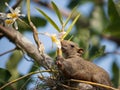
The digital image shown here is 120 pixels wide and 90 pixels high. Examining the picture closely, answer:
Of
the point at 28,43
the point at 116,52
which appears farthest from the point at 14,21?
the point at 116,52

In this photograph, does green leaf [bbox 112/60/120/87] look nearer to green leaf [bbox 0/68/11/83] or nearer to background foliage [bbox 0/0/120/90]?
background foliage [bbox 0/0/120/90]

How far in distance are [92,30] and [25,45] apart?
154 centimetres

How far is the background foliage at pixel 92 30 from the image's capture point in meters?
2.61

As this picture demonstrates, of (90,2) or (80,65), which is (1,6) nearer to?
(80,65)

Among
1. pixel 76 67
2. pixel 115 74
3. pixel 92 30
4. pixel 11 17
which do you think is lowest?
pixel 115 74

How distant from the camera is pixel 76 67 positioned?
1940mm

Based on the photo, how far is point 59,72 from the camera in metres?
1.97

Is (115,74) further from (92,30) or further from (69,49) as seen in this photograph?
(69,49)

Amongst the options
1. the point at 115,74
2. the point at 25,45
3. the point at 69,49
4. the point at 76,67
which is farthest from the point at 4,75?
the point at 115,74

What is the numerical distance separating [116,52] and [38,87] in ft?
3.25

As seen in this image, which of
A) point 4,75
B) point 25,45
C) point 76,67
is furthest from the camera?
point 4,75

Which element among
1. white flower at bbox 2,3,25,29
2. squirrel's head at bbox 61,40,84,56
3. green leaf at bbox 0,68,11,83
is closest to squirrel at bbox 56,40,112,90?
squirrel's head at bbox 61,40,84,56

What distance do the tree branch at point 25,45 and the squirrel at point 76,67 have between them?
0.32 feet

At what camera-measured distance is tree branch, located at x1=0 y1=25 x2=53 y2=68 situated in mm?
2066
